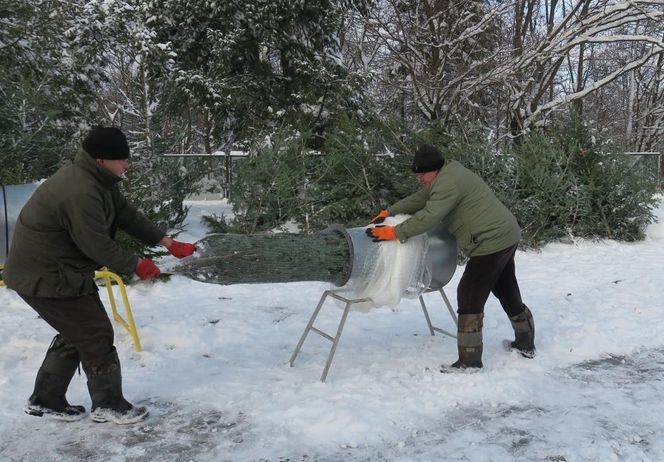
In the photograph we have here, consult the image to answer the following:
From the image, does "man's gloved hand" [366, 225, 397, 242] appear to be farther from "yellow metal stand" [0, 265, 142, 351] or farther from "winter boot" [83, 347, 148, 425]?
"yellow metal stand" [0, 265, 142, 351]

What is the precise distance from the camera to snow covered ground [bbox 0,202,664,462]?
296cm

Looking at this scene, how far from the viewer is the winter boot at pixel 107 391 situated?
10.2ft

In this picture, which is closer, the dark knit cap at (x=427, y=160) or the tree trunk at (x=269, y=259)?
the tree trunk at (x=269, y=259)

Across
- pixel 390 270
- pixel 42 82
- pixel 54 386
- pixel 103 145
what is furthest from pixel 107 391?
pixel 42 82

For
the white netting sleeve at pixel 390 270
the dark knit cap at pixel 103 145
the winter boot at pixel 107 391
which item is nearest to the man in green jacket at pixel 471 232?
the white netting sleeve at pixel 390 270

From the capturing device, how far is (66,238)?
298 centimetres

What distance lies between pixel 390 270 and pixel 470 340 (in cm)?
76

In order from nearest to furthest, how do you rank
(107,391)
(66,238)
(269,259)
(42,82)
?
(66,238) → (107,391) → (269,259) → (42,82)

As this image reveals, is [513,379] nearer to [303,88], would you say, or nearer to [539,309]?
[539,309]

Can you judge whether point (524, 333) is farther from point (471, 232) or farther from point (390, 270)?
point (390, 270)

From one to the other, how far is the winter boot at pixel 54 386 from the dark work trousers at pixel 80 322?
5.3 inches

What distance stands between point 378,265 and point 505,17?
14469 millimetres

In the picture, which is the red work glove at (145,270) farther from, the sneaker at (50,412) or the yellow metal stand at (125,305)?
the yellow metal stand at (125,305)

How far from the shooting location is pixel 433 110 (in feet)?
38.7
